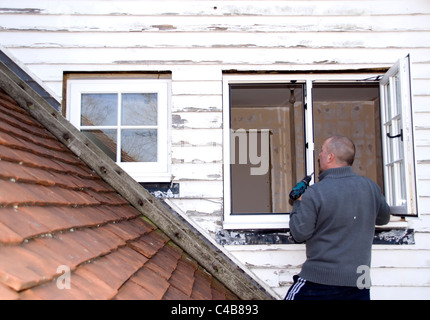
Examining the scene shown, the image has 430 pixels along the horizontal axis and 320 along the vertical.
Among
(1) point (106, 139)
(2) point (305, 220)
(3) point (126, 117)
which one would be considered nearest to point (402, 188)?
(2) point (305, 220)

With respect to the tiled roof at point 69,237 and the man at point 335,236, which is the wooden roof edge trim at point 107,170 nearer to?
the tiled roof at point 69,237

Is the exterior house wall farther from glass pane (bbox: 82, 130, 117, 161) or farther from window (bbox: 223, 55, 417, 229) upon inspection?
window (bbox: 223, 55, 417, 229)

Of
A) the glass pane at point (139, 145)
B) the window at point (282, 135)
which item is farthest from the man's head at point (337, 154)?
the window at point (282, 135)

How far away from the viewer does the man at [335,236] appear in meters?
2.32

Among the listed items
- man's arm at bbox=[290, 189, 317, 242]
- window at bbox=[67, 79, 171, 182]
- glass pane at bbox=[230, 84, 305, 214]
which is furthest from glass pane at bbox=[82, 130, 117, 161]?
glass pane at bbox=[230, 84, 305, 214]

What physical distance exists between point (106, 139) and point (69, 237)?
2.00 metres

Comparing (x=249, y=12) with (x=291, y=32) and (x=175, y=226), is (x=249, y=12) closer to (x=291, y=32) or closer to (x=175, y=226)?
(x=291, y=32)

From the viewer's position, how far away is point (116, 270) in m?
1.54

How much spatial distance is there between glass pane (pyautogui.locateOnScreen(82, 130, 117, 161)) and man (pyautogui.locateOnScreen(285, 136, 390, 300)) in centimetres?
172

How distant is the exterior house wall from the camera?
3.34 meters

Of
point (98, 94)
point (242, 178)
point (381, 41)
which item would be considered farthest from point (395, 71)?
point (242, 178)

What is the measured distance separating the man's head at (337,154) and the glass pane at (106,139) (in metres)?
1.76

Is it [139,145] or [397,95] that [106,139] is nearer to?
[139,145]

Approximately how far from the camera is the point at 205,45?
3.40 m
